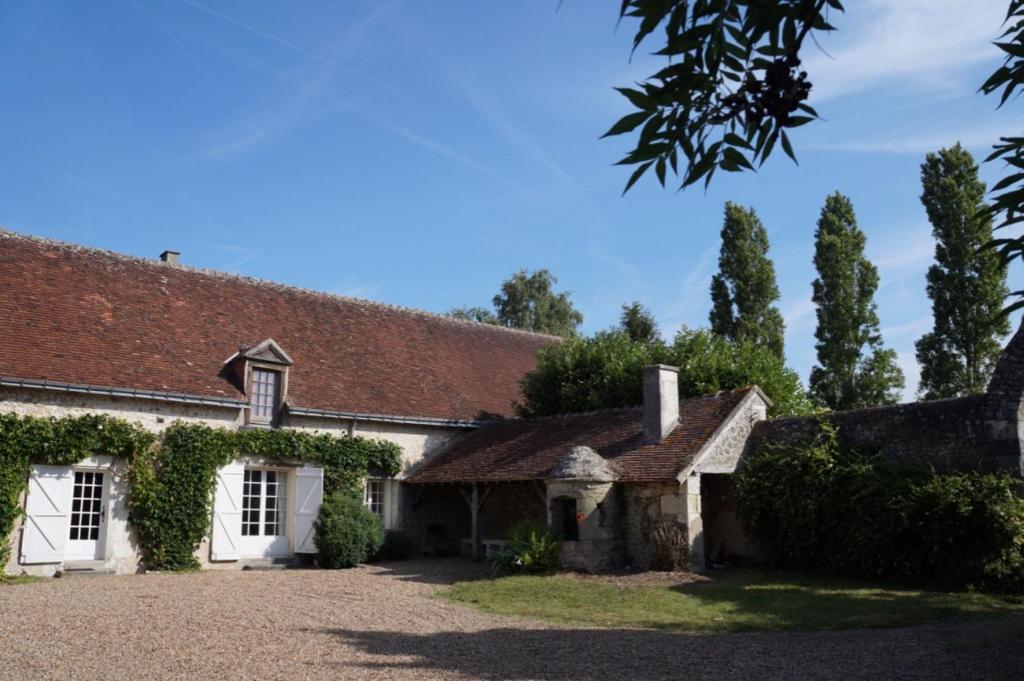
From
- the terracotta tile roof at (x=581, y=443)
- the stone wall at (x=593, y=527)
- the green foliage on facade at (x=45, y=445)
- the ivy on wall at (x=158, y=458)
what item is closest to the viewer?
the green foliage on facade at (x=45, y=445)

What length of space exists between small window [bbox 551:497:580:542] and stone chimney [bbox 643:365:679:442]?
193 cm

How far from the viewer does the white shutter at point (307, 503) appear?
15664mm

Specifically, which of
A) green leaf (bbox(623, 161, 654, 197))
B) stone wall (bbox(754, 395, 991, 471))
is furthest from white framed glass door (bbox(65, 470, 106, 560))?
green leaf (bbox(623, 161, 654, 197))

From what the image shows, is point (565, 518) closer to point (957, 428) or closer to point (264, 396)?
point (957, 428)

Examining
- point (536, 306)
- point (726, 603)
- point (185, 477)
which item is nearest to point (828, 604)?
point (726, 603)

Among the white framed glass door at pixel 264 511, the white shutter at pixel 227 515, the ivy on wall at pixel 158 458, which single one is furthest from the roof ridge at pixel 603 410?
the white shutter at pixel 227 515

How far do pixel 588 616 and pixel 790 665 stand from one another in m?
3.29

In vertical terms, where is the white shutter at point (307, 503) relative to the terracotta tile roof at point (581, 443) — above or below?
below

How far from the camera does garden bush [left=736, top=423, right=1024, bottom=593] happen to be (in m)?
11.0

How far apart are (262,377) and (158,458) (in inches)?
105

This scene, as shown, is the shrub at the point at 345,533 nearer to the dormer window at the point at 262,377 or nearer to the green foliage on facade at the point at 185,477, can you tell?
Answer: the green foliage on facade at the point at 185,477

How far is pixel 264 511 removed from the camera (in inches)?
625

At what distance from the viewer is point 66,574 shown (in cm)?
1323

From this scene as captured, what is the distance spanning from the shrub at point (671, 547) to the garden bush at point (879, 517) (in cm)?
154
